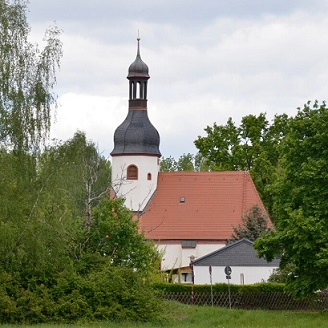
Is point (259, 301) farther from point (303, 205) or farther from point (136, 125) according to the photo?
point (136, 125)

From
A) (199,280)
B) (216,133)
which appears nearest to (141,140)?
(216,133)

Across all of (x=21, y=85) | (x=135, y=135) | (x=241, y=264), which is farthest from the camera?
(x=135, y=135)

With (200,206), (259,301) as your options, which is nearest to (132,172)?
(200,206)

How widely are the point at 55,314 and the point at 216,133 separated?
41.3 m

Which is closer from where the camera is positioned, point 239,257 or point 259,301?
point 259,301

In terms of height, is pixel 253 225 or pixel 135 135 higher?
pixel 135 135

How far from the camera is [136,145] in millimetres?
76625

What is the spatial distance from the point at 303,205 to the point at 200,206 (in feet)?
119

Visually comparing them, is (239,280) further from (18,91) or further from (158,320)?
(18,91)

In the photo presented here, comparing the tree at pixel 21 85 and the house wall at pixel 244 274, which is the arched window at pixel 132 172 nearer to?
the house wall at pixel 244 274

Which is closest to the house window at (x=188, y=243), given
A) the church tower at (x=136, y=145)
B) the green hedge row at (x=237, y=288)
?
the church tower at (x=136, y=145)

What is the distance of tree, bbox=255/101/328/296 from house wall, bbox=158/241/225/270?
32464mm

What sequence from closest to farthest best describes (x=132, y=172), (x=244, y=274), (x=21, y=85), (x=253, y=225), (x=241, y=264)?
(x=21, y=85) < (x=244, y=274) < (x=241, y=264) < (x=253, y=225) < (x=132, y=172)

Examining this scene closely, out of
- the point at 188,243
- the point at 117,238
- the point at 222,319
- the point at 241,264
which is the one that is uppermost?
the point at 188,243
